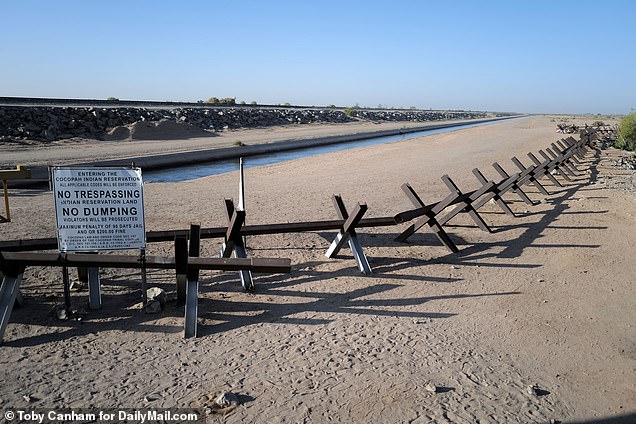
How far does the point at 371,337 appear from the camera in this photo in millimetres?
4781

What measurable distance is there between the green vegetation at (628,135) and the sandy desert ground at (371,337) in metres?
24.2

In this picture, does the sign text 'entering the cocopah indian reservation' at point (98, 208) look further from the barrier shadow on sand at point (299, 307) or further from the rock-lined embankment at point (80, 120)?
the rock-lined embankment at point (80, 120)

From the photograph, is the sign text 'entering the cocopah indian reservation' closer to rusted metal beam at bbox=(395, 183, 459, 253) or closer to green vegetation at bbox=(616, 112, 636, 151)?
rusted metal beam at bbox=(395, 183, 459, 253)

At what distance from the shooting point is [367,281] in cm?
630

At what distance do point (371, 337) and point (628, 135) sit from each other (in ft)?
99.4

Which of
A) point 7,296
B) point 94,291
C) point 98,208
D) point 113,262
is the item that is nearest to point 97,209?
point 98,208

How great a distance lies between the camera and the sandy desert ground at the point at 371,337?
3.77 metres

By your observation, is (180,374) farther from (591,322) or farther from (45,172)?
(45,172)

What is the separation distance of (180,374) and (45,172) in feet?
46.8

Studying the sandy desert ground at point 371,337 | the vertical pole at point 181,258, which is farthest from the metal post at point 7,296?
the vertical pole at point 181,258

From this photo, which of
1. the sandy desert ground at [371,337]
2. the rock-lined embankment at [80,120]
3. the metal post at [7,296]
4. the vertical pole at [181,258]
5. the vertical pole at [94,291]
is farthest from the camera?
the rock-lined embankment at [80,120]

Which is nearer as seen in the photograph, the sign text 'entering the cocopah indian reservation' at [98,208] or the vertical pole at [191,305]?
the vertical pole at [191,305]

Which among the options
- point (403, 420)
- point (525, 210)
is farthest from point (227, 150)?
point (403, 420)

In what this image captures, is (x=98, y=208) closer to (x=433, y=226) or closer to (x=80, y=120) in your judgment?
(x=433, y=226)
